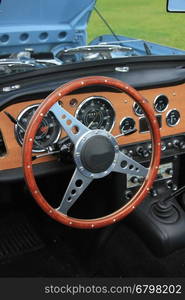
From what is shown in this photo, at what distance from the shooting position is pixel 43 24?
3312 millimetres

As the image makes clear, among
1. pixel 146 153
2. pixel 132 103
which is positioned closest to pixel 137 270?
pixel 146 153

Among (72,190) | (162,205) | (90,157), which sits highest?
(90,157)

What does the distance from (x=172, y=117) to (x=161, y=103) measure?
0.36 ft

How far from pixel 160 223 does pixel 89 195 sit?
0.46 m

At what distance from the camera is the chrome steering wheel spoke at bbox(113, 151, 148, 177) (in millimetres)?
1907

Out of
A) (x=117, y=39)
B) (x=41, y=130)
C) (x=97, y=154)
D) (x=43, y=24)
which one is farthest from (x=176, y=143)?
(x=117, y=39)

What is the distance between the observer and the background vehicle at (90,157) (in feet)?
6.05

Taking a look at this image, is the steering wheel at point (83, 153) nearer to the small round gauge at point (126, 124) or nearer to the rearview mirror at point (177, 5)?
the small round gauge at point (126, 124)

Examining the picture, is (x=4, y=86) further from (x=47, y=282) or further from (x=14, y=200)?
(x=14, y=200)

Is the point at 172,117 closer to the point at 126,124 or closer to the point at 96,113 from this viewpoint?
the point at 126,124

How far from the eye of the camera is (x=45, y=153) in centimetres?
195

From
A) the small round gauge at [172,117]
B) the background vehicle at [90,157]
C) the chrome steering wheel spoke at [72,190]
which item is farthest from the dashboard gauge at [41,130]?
the small round gauge at [172,117]

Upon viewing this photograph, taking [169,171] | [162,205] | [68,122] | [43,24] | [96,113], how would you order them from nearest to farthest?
[68,122]
[96,113]
[162,205]
[169,171]
[43,24]

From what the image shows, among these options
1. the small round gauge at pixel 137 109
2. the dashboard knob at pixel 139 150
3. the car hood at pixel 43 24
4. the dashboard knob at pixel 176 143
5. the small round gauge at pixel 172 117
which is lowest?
the dashboard knob at pixel 139 150
